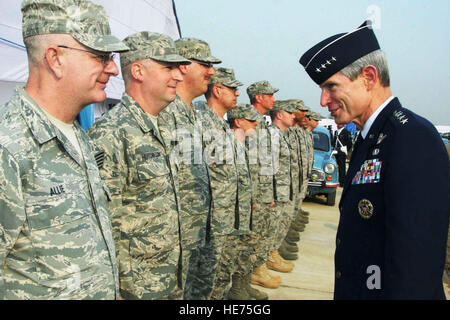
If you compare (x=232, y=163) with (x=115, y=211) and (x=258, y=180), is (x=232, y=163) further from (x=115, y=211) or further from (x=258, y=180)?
(x=115, y=211)

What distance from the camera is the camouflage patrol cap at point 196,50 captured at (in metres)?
3.08

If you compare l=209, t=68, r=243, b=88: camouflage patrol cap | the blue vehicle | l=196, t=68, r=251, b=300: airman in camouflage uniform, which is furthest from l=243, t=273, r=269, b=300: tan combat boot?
A: the blue vehicle

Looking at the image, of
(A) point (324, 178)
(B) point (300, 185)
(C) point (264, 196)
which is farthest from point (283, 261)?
(A) point (324, 178)

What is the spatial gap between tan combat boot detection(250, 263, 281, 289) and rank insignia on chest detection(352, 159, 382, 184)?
3164mm

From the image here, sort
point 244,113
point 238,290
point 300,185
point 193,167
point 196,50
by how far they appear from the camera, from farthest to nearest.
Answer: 1. point 300,185
2. point 244,113
3. point 238,290
4. point 196,50
5. point 193,167

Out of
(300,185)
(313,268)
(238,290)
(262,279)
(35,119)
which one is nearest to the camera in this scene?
(35,119)

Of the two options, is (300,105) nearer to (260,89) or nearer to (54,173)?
(260,89)

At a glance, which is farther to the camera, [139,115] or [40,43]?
[139,115]

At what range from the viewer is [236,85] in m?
3.73

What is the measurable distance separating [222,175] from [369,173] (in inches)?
80.5

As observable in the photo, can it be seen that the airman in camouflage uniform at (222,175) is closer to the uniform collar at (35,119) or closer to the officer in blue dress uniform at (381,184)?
the officer in blue dress uniform at (381,184)

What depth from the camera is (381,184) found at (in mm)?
1392

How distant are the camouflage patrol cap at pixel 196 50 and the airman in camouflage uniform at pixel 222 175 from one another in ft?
1.82

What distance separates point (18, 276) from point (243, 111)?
328 centimetres
